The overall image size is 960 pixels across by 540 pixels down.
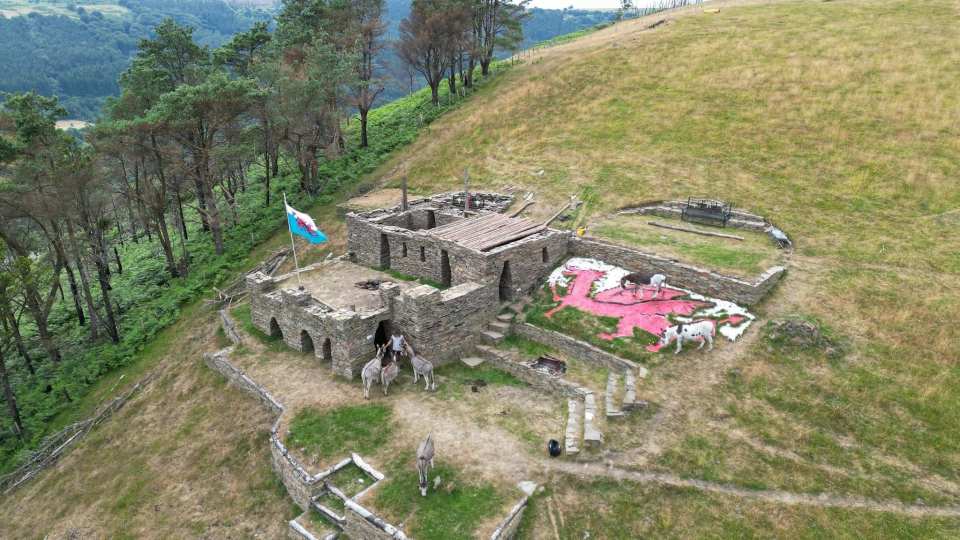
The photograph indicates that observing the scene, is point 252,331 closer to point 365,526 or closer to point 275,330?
point 275,330

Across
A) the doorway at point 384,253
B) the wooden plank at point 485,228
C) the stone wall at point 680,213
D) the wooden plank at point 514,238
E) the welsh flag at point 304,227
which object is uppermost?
the welsh flag at point 304,227

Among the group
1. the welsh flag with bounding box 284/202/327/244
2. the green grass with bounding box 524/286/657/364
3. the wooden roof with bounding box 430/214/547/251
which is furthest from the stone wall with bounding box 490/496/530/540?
the welsh flag with bounding box 284/202/327/244

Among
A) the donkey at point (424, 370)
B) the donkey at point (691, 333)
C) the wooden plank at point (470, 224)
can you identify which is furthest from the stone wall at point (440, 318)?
the donkey at point (691, 333)

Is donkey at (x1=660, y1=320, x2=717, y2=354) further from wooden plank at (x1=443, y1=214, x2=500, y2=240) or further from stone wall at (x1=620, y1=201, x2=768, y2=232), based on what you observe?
wooden plank at (x1=443, y1=214, x2=500, y2=240)

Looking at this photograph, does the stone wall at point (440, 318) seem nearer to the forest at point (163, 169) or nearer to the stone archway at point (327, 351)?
the stone archway at point (327, 351)

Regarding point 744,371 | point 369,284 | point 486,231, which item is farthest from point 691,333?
point 369,284

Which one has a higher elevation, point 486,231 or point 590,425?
point 486,231
